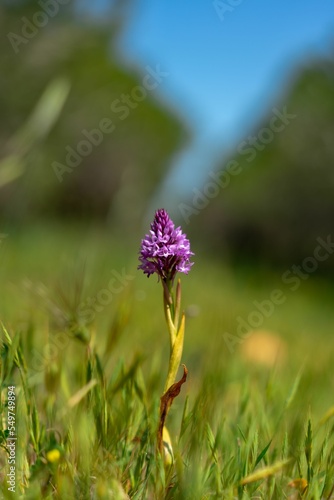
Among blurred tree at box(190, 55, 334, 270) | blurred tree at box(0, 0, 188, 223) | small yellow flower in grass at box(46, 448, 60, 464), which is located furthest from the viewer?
blurred tree at box(190, 55, 334, 270)

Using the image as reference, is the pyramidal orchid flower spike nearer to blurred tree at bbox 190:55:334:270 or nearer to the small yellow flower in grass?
the small yellow flower in grass

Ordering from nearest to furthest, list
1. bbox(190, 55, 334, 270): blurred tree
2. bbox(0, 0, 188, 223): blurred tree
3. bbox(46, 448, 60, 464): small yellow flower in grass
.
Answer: bbox(46, 448, 60, 464): small yellow flower in grass, bbox(0, 0, 188, 223): blurred tree, bbox(190, 55, 334, 270): blurred tree

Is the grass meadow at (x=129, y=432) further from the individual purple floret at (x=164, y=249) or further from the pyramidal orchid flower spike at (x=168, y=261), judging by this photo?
the individual purple floret at (x=164, y=249)

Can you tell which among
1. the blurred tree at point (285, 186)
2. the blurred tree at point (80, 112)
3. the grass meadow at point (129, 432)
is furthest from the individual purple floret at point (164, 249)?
the blurred tree at point (285, 186)

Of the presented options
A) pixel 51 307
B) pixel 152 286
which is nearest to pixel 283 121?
pixel 152 286

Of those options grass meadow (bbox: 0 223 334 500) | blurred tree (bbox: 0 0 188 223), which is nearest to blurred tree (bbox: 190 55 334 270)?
blurred tree (bbox: 0 0 188 223)

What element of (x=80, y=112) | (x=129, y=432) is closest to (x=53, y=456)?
(x=129, y=432)

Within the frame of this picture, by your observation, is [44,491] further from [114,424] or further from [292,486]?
[292,486]
